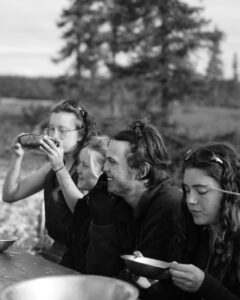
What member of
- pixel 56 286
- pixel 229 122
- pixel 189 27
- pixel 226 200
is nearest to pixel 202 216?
pixel 226 200

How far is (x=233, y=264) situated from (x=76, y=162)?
176 cm

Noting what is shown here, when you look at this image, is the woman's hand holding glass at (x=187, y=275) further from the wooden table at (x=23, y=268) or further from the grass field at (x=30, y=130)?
the grass field at (x=30, y=130)

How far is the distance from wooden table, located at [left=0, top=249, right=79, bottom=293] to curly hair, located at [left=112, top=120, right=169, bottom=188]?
617mm

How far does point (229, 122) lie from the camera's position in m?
30.3

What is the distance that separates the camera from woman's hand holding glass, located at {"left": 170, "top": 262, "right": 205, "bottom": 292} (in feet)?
7.47

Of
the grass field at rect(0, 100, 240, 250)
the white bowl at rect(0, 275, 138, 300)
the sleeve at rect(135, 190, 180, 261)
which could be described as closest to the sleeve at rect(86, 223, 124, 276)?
the sleeve at rect(135, 190, 180, 261)

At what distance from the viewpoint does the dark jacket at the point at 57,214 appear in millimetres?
3793

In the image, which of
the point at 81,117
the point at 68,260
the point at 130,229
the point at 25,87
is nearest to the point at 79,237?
the point at 68,260

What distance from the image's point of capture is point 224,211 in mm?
2520

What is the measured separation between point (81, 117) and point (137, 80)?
632 inches

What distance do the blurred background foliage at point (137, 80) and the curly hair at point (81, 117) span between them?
0.48 meters

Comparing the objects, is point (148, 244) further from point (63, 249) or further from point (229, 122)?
point (229, 122)

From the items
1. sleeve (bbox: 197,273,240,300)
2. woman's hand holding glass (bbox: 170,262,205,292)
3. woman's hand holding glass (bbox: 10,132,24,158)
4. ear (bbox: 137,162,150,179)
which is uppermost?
woman's hand holding glass (bbox: 10,132,24,158)

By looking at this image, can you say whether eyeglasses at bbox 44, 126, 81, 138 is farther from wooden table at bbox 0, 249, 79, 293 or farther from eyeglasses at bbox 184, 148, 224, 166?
eyeglasses at bbox 184, 148, 224, 166
